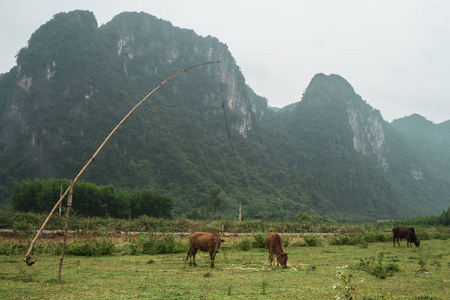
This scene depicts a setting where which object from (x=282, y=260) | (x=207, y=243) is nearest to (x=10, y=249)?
(x=207, y=243)

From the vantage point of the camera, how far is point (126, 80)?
140m

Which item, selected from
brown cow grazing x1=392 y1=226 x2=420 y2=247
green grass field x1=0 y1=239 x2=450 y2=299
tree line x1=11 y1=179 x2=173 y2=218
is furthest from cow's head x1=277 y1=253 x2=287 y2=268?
tree line x1=11 y1=179 x2=173 y2=218

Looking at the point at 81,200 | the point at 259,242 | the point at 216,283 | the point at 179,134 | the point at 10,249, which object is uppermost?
the point at 179,134

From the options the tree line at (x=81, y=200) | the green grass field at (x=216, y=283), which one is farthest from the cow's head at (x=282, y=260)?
the tree line at (x=81, y=200)

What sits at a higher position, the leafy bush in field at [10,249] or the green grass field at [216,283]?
the green grass field at [216,283]

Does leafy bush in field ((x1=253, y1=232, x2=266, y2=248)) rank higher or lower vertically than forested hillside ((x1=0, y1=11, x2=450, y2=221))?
lower

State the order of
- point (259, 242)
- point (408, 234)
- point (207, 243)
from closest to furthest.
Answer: point (207, 243), point (259, 242), point (408, 234)

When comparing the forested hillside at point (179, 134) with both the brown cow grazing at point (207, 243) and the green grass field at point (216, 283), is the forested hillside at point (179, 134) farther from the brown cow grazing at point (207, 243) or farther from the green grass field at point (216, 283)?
the green grass field at point (216, 283)

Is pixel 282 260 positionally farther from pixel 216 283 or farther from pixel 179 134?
pixel 179 134

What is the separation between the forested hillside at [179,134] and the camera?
95625 mm

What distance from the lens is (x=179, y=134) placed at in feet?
409

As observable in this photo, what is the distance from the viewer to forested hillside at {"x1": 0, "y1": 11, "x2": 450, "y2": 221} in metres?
95.6

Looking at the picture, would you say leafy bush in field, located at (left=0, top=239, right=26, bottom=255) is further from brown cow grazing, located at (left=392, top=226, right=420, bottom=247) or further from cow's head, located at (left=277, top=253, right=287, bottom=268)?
brown cow grazing, located at (left=392, top=226, right=420, bottom=247)

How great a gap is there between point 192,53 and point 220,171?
7936 centimetres
